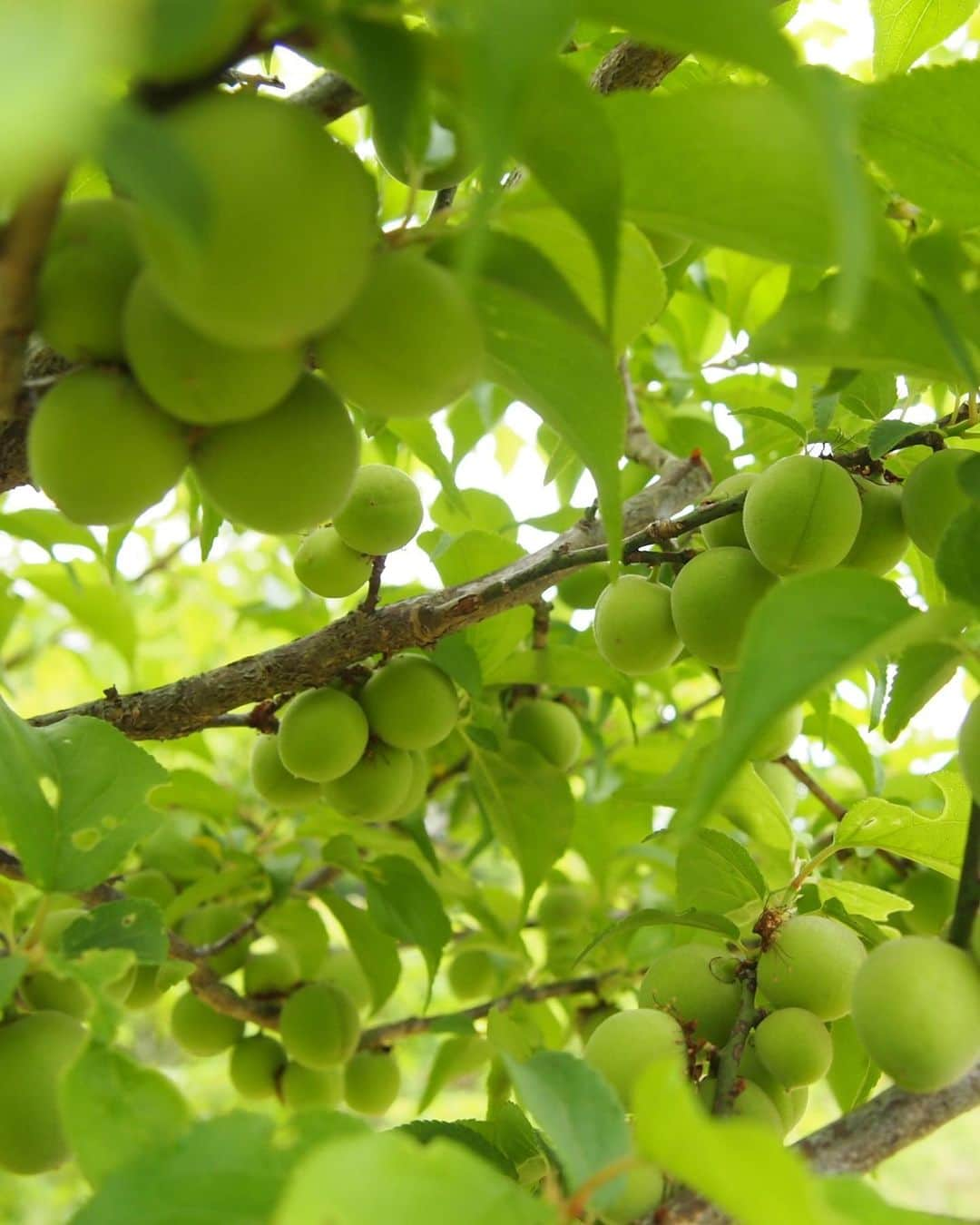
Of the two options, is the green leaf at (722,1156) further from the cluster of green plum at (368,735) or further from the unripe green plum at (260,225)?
the cluster of green plum at (368,735)

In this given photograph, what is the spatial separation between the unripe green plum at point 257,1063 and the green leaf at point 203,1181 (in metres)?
1.15

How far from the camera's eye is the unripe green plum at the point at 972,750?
62 centimetres

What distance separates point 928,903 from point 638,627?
1.96ft

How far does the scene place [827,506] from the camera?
845 mm

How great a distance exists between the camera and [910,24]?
1089mm

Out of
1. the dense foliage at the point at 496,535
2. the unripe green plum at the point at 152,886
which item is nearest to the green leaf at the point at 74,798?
the dense foliage at the point at 496,535

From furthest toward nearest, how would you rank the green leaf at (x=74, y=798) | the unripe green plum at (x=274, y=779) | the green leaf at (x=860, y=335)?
the unripe green plum at (x=274, y=779) < the green leaf at (x=74, y=798) < the green leaf at (x=860, y=335)

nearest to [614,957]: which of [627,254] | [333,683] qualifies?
[333,683]

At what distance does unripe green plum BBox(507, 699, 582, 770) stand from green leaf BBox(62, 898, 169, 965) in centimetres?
73

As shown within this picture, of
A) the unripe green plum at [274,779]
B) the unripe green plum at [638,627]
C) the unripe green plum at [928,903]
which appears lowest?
the unripe green plum at [928,903]

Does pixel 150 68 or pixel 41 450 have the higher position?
pixel 150 68

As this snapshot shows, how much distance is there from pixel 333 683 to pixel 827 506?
0.54 metres

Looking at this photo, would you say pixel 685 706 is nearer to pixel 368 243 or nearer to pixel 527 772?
pixel 527 772

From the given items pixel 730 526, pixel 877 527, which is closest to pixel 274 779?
pixel 730 526
